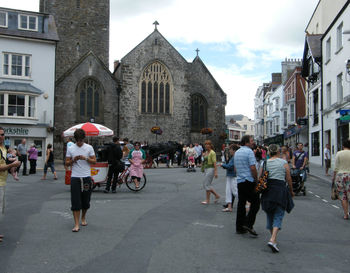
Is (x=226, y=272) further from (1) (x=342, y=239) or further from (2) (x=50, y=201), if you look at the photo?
(2) (x=50, y=201)

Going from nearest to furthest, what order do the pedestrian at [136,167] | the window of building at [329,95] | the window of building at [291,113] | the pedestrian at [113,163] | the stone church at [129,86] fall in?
the pedestrian at [113,163], the pedestrian at [136,167], the window of building at [329,95], the stone church at [129,86], the window of building at [291,113]

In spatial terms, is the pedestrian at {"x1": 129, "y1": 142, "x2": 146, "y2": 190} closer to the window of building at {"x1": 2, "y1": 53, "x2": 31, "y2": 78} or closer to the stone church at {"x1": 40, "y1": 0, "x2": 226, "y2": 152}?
the window of building at {"x1": 2, "y1": 53, "x2": 31, "y2": 78}

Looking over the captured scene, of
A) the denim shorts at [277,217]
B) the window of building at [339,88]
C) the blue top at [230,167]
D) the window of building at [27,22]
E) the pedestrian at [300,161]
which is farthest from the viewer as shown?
the window of building at [27,22]

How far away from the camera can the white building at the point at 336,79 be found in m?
21.4

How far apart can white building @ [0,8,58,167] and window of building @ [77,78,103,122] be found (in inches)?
179

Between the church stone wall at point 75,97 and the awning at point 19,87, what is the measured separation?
4.06 metres

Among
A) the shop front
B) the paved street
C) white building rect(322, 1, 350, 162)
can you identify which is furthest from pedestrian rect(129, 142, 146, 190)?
the shop front

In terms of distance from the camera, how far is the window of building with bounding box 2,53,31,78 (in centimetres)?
2730

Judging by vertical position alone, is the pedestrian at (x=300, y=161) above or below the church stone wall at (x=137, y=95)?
below

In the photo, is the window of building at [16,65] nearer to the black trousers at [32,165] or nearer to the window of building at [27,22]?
the window of building at [27,22]

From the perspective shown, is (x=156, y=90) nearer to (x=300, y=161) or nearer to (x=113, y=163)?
(x=113, y=163)

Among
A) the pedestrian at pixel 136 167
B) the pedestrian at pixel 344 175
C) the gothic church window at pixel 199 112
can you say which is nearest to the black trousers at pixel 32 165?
the pedestrian at pixel 136 167

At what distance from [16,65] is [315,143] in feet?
74.9

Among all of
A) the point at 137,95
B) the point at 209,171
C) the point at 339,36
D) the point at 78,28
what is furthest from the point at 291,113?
the point at 209,171
